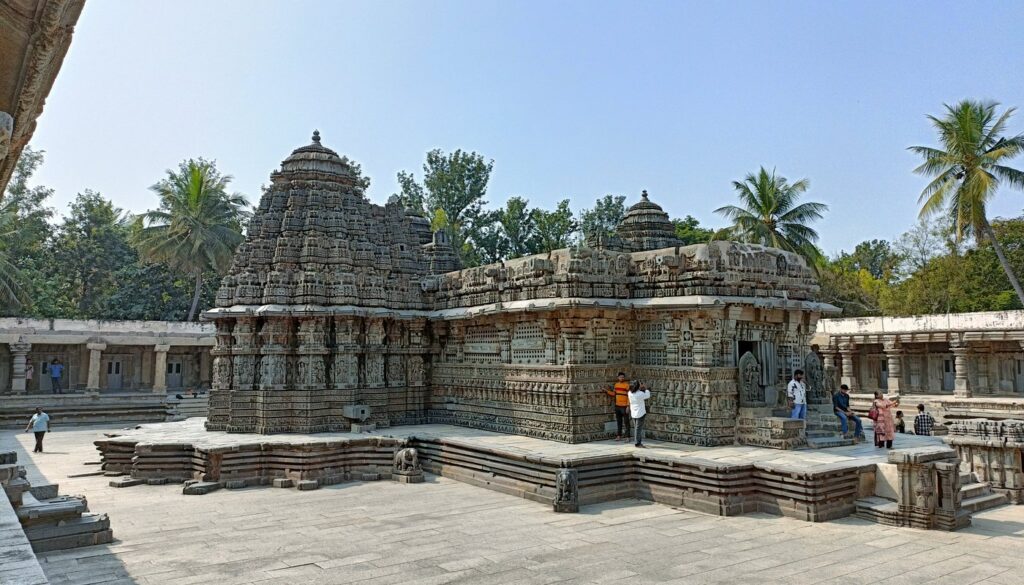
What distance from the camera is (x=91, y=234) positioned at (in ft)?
113

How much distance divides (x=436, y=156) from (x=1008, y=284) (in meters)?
28.0

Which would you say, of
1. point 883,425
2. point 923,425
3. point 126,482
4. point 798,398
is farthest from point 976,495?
point 126,482

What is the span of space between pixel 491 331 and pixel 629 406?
363 cm

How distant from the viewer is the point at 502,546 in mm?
7785

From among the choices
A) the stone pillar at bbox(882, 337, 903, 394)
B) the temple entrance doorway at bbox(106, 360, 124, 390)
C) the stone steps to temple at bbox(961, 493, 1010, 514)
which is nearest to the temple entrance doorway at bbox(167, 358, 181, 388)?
the temple entrance doorway at bbox(106, 360, 124, 390)

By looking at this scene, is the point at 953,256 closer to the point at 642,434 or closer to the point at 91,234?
the point at 642,434

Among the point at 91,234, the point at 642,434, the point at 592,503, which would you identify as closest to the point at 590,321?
the point at 642,434

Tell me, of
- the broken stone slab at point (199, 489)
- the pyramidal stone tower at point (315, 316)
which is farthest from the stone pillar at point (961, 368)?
the broken stone slab at point (199, 489)

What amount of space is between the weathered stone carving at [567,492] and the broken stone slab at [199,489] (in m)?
6.02

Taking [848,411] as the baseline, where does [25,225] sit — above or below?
above

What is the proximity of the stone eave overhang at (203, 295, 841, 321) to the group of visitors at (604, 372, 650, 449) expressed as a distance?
1.39m

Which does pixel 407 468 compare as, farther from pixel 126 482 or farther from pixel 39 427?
pixel 39 427

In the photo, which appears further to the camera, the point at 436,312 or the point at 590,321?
the point at 436,312

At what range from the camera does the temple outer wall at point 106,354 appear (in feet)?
79.9
